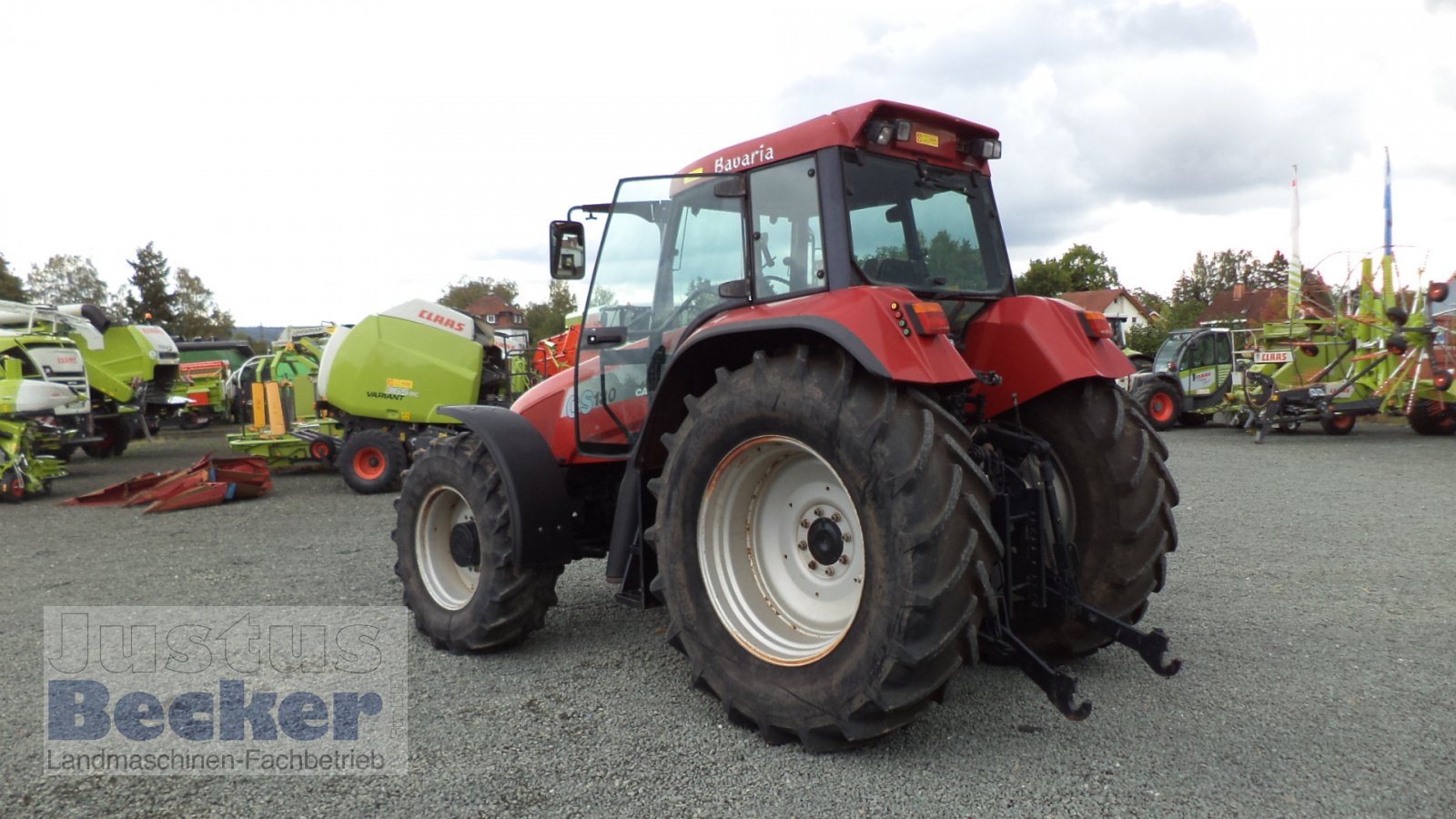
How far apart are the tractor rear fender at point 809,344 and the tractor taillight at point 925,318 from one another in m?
0.03

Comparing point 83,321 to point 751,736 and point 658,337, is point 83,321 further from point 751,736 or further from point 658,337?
point 751,736

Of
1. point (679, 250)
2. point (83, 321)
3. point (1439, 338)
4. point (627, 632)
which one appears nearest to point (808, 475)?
point (679, 250)

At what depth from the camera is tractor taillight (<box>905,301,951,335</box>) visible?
114 inches

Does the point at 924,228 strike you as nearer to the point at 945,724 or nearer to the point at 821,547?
the point at 821,547

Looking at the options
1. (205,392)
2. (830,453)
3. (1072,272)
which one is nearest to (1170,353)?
(830,453)

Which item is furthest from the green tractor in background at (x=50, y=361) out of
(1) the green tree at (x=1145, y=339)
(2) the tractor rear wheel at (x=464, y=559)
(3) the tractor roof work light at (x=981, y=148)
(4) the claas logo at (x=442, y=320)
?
(1) the green tree at (x=1145, y=339)

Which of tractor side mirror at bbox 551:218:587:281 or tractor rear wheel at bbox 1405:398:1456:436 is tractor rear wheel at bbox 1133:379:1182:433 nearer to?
tractor rear wheel at bbox 1405:398:1456:436

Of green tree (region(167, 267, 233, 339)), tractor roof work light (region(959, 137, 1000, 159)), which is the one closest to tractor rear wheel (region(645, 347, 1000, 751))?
Answer: tractor roof work light (region(959, 137, 1000, 159))

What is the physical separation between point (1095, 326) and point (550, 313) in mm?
52197

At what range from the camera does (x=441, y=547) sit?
446cm

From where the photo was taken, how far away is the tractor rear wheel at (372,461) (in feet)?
33.4

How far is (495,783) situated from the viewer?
2822 millimetres

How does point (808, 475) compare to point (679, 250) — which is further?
point (679, 250)

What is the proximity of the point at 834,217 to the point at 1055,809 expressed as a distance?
81.1 inches
